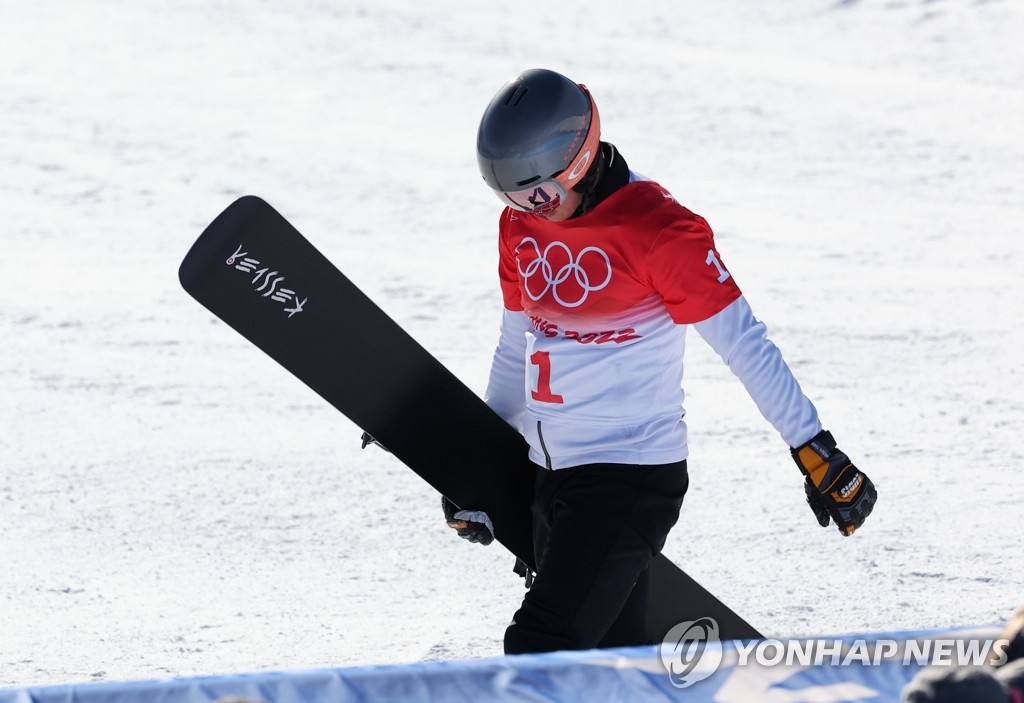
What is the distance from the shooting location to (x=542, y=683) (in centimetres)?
243

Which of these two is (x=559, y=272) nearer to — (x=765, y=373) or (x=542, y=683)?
(x=765, y=373)

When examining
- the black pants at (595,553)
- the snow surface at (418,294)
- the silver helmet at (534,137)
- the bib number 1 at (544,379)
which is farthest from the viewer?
the snow surface at (418,294)

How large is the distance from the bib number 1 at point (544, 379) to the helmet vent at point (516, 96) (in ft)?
2.10

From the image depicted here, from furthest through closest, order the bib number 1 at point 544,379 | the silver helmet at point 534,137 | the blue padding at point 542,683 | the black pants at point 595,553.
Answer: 1. the bib number 1 at point 544,379
2. the silver helmet at point 534,137
3. the black pants at point 595,553
4. the blue padding at point 542,683

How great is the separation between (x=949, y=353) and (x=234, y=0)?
1044 cm

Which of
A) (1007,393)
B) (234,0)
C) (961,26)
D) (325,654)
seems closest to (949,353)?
(1007,393)

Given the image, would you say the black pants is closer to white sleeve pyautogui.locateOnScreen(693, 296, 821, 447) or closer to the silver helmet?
white sleeve pyautogui.locateOnScreen(693, 296, 821, 447)

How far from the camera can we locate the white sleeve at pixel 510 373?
3.61 m

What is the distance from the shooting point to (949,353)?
22.0 ft

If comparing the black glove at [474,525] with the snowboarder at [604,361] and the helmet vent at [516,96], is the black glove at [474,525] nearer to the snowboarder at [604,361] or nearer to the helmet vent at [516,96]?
the snowboarder at [604,361]

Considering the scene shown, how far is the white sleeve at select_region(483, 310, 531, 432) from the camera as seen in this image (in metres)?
3.61

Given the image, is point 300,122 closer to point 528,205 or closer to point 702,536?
point 702,536

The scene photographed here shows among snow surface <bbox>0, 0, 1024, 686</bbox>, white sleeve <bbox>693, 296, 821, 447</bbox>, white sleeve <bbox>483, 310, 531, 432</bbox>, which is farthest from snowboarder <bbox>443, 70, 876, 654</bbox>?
snow surface <bbox>0, 0, 1024, 686</bbox>

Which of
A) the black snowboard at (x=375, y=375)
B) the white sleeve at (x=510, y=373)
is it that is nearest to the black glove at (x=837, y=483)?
the black snowboard at (x=375, y=375)
